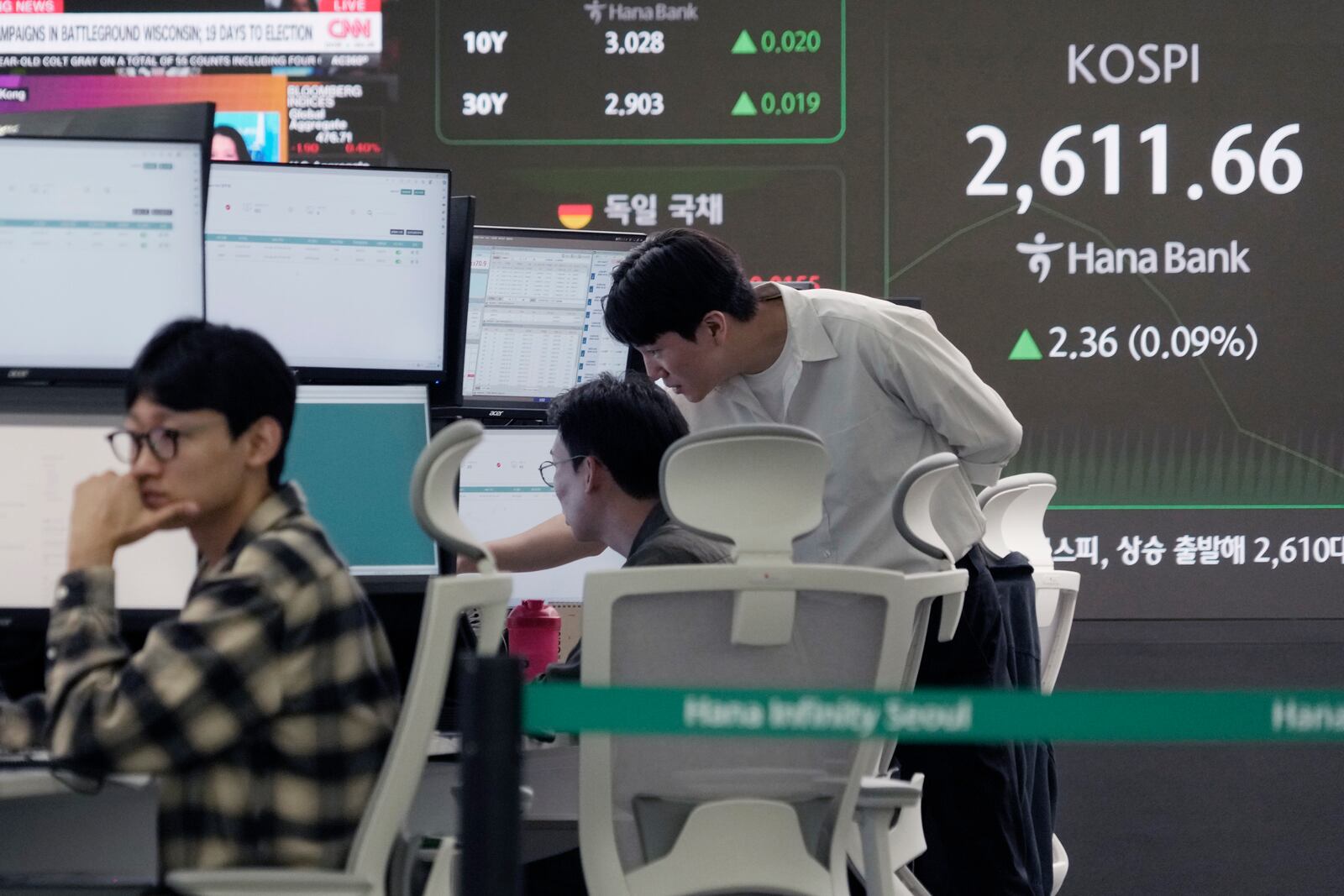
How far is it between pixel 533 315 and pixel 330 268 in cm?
59

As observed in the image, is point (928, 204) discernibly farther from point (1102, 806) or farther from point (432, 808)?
point (432, 808)

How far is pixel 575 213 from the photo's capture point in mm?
4930

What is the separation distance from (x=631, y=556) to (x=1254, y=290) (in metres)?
3.50

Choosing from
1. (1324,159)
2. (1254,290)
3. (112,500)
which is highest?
(1324,159)

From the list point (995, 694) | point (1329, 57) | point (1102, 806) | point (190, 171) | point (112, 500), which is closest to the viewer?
point (995, 694)

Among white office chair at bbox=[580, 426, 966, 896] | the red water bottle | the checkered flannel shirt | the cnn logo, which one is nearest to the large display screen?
the cnn logo

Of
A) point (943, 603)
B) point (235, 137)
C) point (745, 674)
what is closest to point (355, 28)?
point (235, 137)

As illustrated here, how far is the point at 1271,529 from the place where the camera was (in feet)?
15.9

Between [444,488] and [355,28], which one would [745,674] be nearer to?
[444,488]

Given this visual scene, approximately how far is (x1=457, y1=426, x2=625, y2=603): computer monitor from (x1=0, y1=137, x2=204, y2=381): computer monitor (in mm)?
785

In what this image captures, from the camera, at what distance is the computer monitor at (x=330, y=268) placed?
2.14 metres

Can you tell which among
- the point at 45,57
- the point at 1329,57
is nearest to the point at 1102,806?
the point at 1329,57

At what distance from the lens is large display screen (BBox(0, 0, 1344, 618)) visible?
4.85 m

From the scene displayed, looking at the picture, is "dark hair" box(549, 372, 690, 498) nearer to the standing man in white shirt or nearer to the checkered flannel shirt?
the standing man in white shirt
